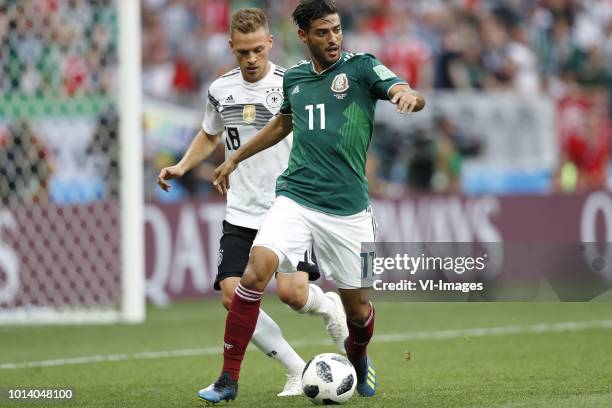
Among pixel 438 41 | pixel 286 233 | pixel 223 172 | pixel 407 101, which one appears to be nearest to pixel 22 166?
pixel 223 172

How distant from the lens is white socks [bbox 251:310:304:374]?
7.31 m

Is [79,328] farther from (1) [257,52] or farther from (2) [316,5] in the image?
(2) [316,5]

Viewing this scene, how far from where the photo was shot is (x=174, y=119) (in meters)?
16.8

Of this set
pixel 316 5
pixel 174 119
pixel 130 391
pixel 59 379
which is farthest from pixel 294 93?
pixel 174 119

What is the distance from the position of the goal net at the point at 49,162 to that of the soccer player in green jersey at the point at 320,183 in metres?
5.98

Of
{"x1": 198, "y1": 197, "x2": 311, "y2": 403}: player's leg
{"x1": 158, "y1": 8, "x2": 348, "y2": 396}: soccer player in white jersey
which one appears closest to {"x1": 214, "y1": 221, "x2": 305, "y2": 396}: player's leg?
{"x1": 158, "y1": 8, "x2": 348, "y2": 396}: soccer player in white jersey

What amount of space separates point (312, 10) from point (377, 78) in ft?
1.64

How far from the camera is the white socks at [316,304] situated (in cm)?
734

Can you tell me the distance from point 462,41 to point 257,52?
1269 cm

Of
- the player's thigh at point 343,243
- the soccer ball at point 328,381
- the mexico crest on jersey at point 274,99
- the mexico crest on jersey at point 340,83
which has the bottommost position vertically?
→ the soccer ball at point 328,381

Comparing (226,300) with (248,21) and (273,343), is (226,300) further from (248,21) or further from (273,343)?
(248,21)

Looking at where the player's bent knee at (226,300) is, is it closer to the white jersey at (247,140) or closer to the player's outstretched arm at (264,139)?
the white jersey at (247,140)

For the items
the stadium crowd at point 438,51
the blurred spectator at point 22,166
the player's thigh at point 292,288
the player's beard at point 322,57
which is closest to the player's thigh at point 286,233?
the player's thigh at point 292,288

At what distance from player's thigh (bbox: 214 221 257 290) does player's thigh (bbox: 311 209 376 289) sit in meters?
0.76
